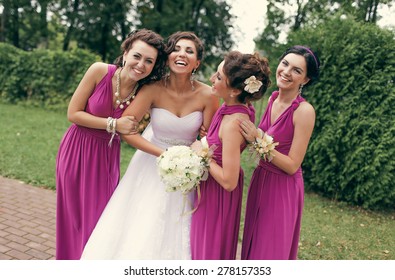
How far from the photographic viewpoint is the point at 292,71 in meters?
3.05

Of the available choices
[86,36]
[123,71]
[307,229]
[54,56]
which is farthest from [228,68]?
[86,36]

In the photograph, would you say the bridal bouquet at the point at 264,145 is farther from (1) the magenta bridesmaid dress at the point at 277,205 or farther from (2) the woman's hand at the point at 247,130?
(1) the magenta bridesmaid dress at the point at 277,205

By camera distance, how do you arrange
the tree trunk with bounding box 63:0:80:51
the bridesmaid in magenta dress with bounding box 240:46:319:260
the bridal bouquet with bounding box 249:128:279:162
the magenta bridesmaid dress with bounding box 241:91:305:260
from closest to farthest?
the bridal bouquet with bounding box 249:128:279:162 < the bridesmaid in magenta dress with bounding box 240:46:319:260 < the magenta bridesmaid dress with bounding box 241:91:305:260 < the tree trunk with bounding box 63:0:80:51

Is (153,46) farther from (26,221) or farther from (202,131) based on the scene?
(26,221)

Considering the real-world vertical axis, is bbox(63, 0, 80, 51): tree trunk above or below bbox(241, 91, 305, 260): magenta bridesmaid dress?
above

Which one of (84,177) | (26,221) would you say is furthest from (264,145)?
(26,221)

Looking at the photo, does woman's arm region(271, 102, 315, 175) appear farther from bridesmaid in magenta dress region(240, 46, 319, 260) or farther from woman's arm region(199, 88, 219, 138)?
woman's arm region(199, 88, 219, 138)

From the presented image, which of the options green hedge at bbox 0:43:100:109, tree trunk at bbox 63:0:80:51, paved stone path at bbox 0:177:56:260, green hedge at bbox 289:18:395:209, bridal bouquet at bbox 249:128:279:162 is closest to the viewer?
bridal bouquet at bbox 249:128:279:162

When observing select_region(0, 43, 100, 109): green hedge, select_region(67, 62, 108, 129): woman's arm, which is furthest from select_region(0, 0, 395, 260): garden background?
select_region(0, 43, 100, 109): green hedge

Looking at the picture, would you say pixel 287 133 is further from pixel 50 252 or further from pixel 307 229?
pixel 307 229

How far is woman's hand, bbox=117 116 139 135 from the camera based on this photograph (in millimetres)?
3283

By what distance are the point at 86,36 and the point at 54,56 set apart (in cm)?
1294

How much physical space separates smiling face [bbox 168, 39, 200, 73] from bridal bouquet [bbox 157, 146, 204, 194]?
2.50ft

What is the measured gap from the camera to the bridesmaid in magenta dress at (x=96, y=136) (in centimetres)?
332
